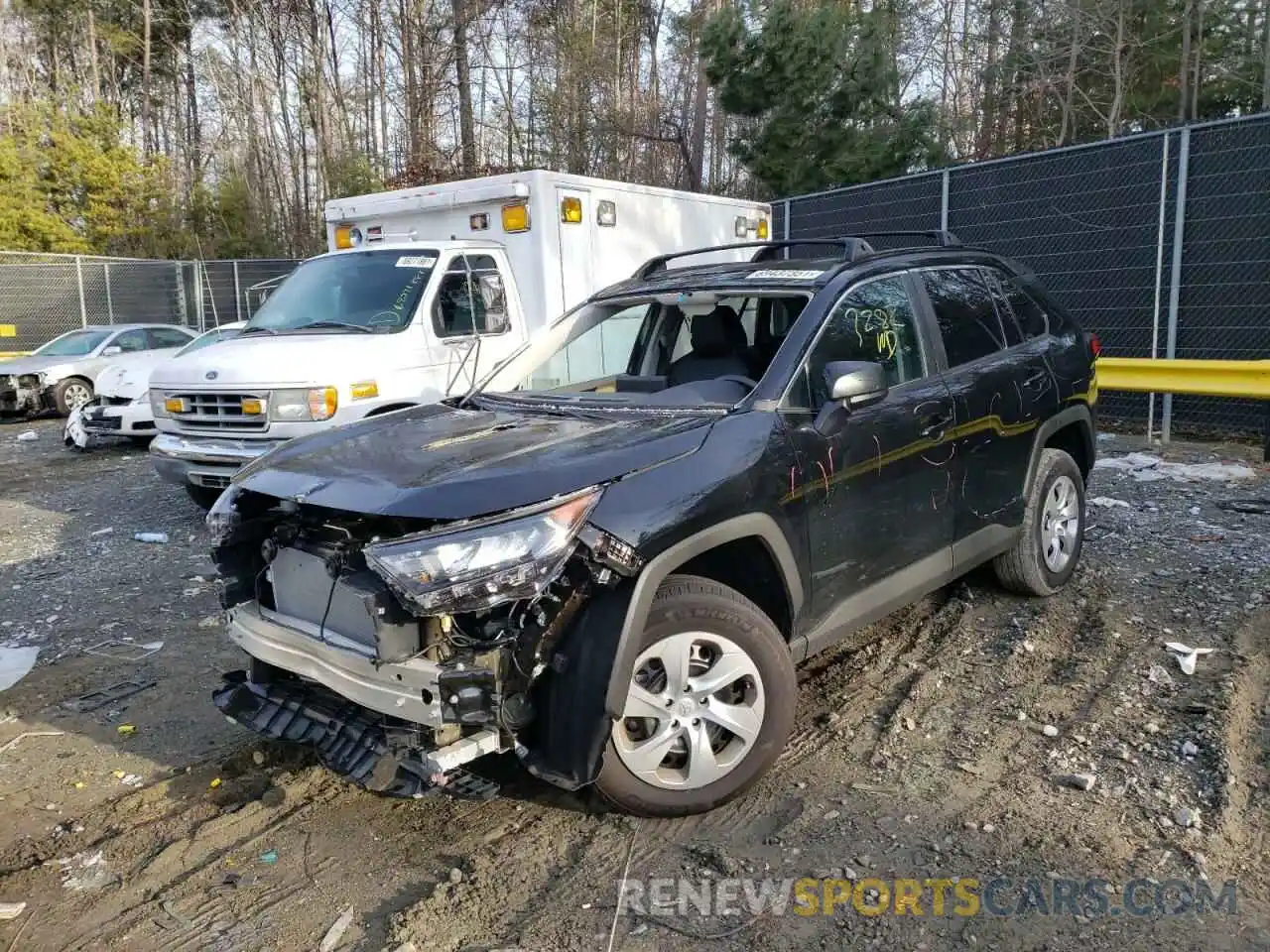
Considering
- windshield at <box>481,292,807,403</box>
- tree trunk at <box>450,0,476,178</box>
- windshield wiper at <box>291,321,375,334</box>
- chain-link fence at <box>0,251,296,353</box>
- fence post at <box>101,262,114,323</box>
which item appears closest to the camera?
windshield at <box>481,292,807,403</box>

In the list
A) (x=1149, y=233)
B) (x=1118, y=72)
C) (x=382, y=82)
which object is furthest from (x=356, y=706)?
(x=382, y=82)

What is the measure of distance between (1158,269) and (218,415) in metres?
8.91

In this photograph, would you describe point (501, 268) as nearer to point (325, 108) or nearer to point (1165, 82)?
point (1165, 82)

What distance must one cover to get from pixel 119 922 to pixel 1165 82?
60.8ft

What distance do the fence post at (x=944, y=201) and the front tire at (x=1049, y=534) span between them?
6.53 meters

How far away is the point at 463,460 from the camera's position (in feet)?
10.4

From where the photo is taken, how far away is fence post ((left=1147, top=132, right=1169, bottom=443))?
9.43m

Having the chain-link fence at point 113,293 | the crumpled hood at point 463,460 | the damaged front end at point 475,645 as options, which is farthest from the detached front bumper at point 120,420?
the damaged front end at point 475,645

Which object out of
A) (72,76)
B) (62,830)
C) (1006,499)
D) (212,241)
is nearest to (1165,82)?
(1006,499)

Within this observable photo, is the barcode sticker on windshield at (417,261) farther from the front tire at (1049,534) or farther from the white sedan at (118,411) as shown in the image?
the front tire at (1049,534)

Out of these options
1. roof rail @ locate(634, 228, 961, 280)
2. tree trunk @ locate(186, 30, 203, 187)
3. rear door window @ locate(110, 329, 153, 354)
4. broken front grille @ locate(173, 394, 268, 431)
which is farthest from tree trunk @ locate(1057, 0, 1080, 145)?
tree trunk @ locate(186, 30, 203, 187)

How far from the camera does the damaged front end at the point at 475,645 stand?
2.73 metres

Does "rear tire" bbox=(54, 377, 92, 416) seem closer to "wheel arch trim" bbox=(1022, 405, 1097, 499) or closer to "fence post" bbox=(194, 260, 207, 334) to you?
"fence post" bbox=(194, 260, 207, 334)

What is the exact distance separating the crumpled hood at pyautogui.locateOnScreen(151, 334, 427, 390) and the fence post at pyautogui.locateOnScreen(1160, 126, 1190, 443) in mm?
7578
